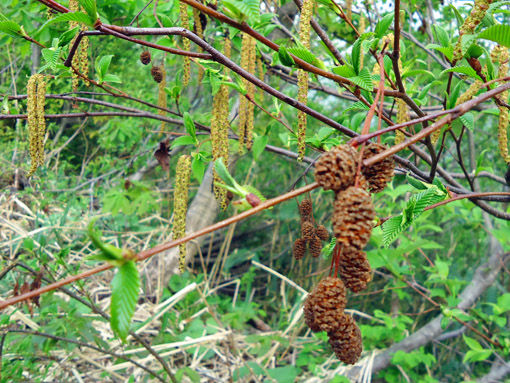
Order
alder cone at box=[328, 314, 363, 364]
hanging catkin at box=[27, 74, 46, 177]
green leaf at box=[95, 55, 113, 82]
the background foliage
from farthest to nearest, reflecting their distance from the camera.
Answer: the background foliage, green leaf at box=[95, 55, 113, 82], hanging catkin at box=[27, 74, 46, 177], alder cone at box=[328, 314, 363, 364]

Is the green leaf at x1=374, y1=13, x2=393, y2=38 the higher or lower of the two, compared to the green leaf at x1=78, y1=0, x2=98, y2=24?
higher

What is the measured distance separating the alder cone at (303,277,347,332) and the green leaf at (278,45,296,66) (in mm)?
369

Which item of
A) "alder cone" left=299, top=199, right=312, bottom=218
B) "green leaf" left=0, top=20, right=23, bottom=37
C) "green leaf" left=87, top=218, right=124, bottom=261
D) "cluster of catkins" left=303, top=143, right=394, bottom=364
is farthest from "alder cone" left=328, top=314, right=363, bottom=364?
"green leaf" left=0, top=20, right=23, bottom=37

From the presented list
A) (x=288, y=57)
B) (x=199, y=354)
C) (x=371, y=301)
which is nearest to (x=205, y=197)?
(x=199, y=354)

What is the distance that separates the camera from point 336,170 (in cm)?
38

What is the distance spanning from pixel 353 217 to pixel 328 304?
0.47ft

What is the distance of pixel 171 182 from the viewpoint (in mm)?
3490

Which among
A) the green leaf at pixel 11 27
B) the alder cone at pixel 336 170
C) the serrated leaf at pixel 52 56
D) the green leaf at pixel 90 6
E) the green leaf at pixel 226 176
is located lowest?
the green leaf at pixel 226 176

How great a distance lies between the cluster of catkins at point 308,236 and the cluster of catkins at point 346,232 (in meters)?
0.31

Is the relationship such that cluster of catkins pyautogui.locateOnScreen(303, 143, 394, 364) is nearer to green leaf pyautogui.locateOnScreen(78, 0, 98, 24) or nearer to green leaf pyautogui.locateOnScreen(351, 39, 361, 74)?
green leaf pyautogui.locateOnScreen(351, 39, 361, 74)

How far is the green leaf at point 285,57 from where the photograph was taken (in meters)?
0.64

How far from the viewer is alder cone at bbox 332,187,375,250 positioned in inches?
14.7

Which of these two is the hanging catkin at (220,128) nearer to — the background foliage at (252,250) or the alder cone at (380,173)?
the background foliage at (252,250)

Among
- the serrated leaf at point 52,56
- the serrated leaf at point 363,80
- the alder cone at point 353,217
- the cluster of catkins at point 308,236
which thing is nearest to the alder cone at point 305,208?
the cluster of catkins at point 308,236
